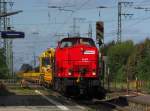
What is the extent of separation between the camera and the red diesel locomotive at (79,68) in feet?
103

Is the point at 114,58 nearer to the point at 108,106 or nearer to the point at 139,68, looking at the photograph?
the point at 139,68

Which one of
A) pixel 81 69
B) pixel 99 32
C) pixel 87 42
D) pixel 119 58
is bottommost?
pixel 81 69

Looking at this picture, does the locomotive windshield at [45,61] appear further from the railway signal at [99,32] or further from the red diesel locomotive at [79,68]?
the red diesel locomotive at [79,68]

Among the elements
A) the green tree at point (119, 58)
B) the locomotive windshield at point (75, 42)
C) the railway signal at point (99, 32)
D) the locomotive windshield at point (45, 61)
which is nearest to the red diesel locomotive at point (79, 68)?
the locomotive windshield at point (75, 42)

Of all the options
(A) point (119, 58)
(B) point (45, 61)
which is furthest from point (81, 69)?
(A) point (119, 58)

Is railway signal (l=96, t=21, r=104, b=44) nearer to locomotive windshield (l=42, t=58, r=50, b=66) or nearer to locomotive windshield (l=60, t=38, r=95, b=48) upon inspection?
locomotive windshield (l=60, t=38, r=95, b=48)

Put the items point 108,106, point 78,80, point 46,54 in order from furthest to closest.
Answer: point 46,54
point 78,80
point 108,106

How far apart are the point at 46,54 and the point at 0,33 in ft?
19.4

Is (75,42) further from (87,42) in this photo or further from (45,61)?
(45,61)

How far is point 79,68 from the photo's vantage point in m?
31.7

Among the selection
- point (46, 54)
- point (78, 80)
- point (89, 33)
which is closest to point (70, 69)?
point (78, 80)

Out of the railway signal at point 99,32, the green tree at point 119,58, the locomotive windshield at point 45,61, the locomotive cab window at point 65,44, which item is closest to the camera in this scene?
the locomotive cab window at point 65,44

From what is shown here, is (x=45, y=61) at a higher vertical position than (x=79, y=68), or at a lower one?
higher

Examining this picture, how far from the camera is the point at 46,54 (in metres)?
48.7
